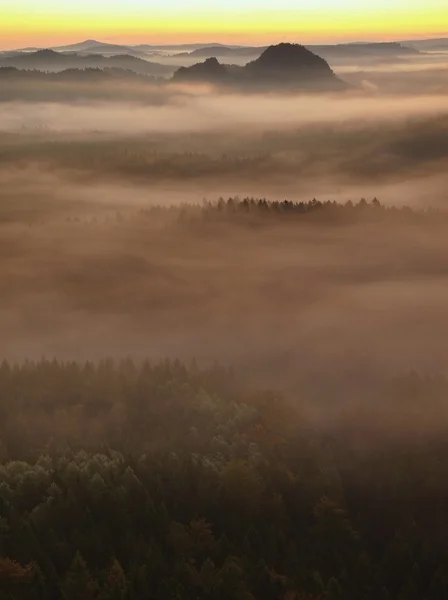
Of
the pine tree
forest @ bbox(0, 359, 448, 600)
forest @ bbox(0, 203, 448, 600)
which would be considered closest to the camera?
the pine tree

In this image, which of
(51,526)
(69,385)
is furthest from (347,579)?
(69,385)

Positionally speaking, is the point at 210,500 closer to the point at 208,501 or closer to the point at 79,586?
the point at 208,501

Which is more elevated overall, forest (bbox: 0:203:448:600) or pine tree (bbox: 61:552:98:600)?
pine tree (bbox: 61:552:98:600)

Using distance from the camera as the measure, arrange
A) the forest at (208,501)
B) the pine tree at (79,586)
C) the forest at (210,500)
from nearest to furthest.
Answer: the pine tree at (79,586) < the forest at (210,500) < the forest at (208,501)

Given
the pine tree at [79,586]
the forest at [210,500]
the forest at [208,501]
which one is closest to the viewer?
the pine tree at [79,586]

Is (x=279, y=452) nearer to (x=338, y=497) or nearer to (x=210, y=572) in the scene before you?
(x=338, y=497)

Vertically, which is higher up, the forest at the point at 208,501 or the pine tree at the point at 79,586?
the pine tree at the point at 79,586

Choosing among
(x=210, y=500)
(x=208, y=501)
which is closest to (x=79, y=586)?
(x=208, y=501)

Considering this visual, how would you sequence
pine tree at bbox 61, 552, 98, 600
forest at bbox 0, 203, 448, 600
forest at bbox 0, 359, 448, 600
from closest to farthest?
pine tree at bbox 61, 552, 98, 600 < forest at bbox 0, 203, 448, 600 < forest at bbox 0, 359, 448, 600

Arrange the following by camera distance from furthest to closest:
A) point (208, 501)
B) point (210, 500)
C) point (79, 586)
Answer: point (210, 500), point (208, 501), point (79, 586)

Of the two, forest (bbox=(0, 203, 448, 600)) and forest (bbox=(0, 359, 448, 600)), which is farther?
forest (bbox=(0, 359, 448, 600))

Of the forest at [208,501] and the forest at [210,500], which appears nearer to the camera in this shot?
the forest at [210,500]
